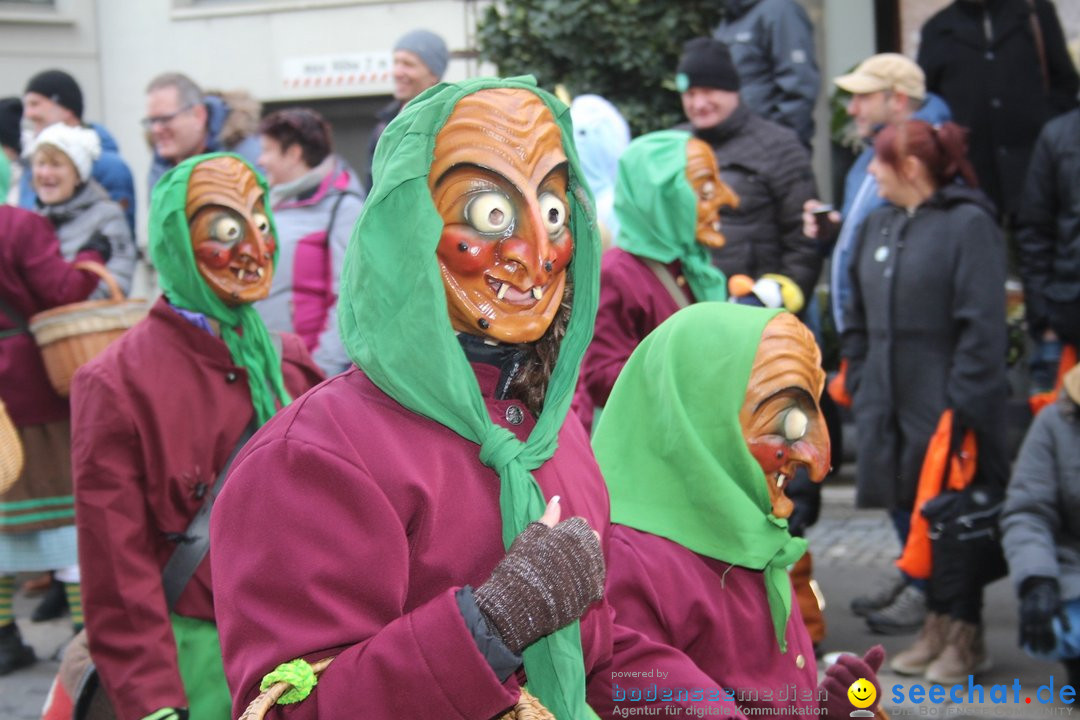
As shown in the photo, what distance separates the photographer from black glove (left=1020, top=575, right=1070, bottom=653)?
5258 millimetres

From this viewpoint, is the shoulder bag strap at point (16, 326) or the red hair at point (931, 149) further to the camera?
the shoulder bag strap at point (16, 326)

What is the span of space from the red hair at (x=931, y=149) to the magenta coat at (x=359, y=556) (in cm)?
417

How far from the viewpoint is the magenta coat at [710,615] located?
302cm

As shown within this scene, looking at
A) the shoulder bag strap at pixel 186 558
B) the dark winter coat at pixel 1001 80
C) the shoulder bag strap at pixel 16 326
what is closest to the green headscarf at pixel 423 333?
the shoulder bag strap at pixel 186 558

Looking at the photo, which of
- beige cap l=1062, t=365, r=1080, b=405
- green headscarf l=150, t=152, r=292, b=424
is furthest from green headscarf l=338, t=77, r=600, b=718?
beige cap l=1062, t=365, r=1080, b=405

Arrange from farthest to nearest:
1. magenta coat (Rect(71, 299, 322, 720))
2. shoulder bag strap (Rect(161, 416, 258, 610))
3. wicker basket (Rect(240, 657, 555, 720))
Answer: shoulder bag strap (Rect(161, 416, 258, 610))
magenta coat (Rect(71, 299, 322, 720))
wicker basket (Rect(240, 657, 555, 720))

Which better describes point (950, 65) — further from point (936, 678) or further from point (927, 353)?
point (936, 678)

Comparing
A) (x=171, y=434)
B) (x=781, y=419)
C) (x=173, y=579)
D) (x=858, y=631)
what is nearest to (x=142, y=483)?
(x=171, y=434)

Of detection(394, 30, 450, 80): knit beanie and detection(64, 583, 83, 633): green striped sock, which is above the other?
detection(394, 30, 450, 80): knit beanie

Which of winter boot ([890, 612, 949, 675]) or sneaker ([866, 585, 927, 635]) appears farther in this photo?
sneaker ([866, 585, 927, 635])

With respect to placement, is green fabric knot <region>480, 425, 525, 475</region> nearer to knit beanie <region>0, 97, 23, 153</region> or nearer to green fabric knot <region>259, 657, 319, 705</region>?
green fabric knot <region>259, 657, 319, 705</region>

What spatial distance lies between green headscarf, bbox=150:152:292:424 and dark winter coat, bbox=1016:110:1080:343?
13.4 ft

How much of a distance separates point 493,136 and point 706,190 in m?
3.35

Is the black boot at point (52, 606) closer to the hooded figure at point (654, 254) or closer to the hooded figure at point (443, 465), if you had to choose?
the hooded figure at point (654, 254)
